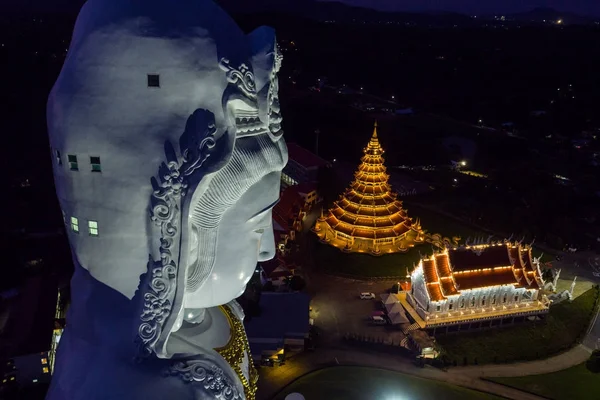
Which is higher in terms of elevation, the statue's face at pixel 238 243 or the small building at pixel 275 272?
the statue's face at pixel 238 243

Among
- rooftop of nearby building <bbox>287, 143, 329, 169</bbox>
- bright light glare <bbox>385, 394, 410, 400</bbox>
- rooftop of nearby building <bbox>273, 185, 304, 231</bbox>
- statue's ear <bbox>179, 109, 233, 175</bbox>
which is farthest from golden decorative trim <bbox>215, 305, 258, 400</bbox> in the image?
rooftop of nearby building <bbox>287, 143, 329, 169</bbox>

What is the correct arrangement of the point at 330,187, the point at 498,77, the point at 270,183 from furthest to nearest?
the point at 498,77, the point at 330,187, the point at 270,183

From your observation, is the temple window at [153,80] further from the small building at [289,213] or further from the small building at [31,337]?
the small building at [289,213]

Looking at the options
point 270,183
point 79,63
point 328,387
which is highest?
point 79,63

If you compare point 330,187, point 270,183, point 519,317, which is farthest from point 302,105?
point 270,183

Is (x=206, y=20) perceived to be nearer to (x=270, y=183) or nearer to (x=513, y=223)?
(x=270, y=183)

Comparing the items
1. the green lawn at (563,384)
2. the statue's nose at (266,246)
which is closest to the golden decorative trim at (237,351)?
the statue's nose at (266,246)

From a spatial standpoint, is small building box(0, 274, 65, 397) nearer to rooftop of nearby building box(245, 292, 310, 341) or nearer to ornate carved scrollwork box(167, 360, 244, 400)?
rooftop of nearby building box(245, 292, 310, 341)
